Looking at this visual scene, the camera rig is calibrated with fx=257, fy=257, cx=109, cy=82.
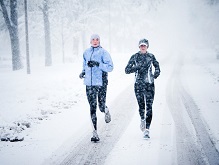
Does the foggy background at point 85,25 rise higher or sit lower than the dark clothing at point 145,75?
higher

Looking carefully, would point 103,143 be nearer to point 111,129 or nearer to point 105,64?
point 111,129

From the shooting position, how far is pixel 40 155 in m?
5.75

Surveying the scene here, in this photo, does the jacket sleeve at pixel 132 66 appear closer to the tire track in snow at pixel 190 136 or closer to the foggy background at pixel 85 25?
the tire track in snow at pixel 190 136

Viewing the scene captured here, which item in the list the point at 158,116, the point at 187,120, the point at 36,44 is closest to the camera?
the point at 187,120

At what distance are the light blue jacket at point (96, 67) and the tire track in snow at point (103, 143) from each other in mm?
1473

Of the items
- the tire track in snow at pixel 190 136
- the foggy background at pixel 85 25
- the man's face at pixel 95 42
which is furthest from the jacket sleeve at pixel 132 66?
the foggy background at pixel 85 25

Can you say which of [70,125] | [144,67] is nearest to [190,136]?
[144,67]

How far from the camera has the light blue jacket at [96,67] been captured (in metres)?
6.40

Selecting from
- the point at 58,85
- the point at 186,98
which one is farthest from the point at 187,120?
the point at 58,85

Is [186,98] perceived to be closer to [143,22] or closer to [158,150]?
[158,150]

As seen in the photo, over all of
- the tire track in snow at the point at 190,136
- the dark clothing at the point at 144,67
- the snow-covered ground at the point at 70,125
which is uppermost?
the dark clothing at the point at 144,67

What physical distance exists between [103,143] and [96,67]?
1.89 metres

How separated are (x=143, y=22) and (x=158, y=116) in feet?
144

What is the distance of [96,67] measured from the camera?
6.43 metres
